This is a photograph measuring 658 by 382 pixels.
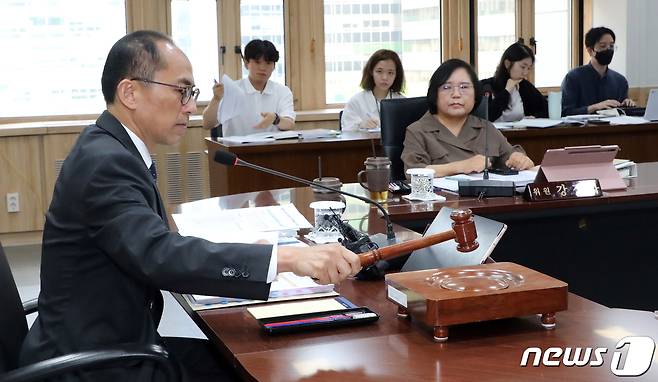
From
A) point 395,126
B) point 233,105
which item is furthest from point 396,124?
point 233,105

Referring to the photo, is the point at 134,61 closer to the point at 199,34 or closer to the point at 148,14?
the point at 148,14

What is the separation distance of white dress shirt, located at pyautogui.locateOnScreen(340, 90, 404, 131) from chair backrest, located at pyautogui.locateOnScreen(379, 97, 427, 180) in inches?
75.8

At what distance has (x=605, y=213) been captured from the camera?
2.89 metres

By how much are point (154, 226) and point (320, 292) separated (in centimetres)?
41

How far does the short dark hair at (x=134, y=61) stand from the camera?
1830mm

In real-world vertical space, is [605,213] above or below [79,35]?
below

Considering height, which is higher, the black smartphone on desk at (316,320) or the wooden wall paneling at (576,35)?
the wooden wall paneling at (576,35)

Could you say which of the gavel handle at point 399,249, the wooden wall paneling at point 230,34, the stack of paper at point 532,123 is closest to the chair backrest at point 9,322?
the gavel handle at point 399,249

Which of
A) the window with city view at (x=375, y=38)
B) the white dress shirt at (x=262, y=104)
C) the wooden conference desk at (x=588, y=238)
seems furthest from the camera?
the window with city view at (x=375, y=38)

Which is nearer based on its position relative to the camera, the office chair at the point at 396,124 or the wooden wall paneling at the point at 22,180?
the office chair at the point at 396,124

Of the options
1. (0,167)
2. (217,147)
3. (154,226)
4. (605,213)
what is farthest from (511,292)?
(0,167)

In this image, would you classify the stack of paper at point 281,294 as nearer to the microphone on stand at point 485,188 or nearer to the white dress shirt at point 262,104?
the microphone on stand at point 485,188

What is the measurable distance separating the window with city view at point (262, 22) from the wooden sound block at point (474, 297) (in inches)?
198

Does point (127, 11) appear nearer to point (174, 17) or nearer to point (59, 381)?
point (174, 17)
